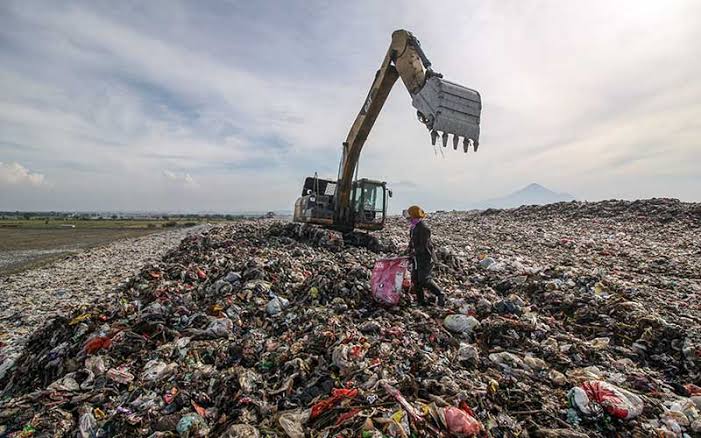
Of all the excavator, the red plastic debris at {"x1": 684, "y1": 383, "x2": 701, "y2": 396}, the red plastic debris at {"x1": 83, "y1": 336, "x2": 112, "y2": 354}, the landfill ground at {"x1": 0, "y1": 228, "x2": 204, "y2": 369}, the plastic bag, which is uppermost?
the excavator

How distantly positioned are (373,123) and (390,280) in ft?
16.4

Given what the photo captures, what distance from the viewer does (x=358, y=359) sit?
3391 mm

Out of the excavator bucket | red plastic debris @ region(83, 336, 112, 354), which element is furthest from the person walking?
red plastic debris @ region(83, 336, 112, 354)

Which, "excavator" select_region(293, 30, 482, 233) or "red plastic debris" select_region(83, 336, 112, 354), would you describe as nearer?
"red plastic debris" select_region(83, 336, 112, 354)

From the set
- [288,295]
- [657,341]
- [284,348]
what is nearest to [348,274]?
[288,295]

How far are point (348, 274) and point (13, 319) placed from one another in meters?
6.69

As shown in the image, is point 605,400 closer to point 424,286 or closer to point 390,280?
point 424,286

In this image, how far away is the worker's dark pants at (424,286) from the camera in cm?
505

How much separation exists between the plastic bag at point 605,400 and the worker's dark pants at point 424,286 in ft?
7.17

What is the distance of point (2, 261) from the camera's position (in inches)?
641

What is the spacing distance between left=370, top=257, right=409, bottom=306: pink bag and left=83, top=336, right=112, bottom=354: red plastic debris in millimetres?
3317

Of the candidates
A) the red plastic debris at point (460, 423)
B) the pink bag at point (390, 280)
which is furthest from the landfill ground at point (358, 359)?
the pink bag at point (390, 280)

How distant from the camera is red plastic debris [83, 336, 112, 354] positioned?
4012mm

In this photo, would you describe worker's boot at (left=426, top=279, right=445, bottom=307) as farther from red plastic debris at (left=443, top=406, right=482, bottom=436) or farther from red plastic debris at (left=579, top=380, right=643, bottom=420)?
red plastic debris at (left=443, top=406, right=482, bottom=436)
